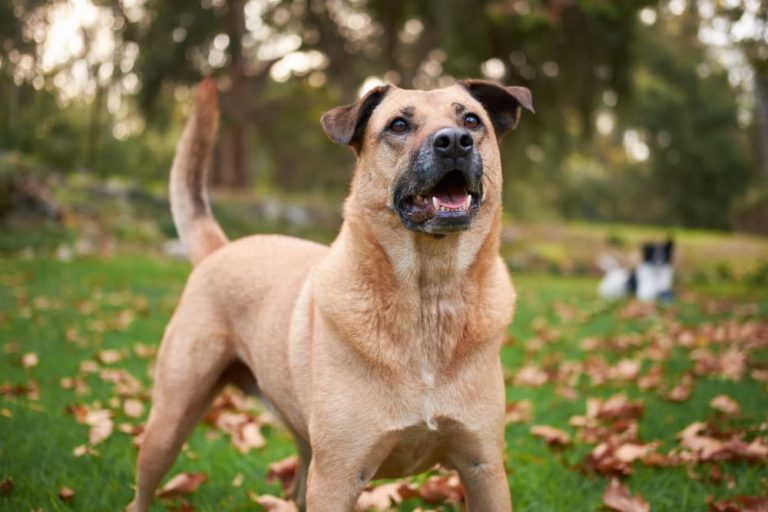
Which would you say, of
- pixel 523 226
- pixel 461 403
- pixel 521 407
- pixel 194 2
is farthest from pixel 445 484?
pixel 523 226

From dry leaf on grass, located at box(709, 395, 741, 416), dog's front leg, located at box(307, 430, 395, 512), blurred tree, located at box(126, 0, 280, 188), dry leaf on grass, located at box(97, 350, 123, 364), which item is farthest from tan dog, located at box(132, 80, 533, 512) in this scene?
blurred tree, located at box(126, 0, 280, 188)

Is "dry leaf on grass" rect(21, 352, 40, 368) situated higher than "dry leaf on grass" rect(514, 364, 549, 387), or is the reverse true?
"dry leaf on grass" rect(514, 364, 549, 387)

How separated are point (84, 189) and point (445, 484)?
17875mm

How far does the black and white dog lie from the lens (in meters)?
12.4

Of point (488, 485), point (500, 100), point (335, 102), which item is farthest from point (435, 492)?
point (335, 102)

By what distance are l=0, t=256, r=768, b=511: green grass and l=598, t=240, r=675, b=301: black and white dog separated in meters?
2.73

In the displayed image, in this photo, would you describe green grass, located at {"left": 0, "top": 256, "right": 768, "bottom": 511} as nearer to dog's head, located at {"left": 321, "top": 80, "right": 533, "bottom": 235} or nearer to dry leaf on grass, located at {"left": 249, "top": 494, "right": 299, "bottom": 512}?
dry leaf on grass, located at {"left": 249, "top": 494, "right": 299, "bottom": 512}

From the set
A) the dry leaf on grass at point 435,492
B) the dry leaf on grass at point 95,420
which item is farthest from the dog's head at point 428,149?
the dry leaf on grass at point 95,420

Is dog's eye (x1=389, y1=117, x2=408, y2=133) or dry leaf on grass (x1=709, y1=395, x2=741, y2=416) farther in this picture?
dry leaf on grass (x1=709, y1=395, x2=741, y2=416)

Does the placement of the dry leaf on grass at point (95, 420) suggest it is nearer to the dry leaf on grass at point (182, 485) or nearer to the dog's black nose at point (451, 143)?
the dry leaf on grass at point (182, 485)

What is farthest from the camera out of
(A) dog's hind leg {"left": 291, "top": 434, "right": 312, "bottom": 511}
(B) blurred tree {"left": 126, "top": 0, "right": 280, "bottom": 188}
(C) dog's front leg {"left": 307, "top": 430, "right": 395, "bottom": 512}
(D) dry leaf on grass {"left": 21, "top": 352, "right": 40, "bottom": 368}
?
(B) blurred tree {"left": 126, "top": 0, "right": 280, "bottom": 188}

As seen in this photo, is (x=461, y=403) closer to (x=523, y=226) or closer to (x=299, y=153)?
(x=523, y=226)

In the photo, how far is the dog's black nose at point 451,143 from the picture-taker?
2.61 meters

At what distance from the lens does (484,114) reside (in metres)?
3.07
